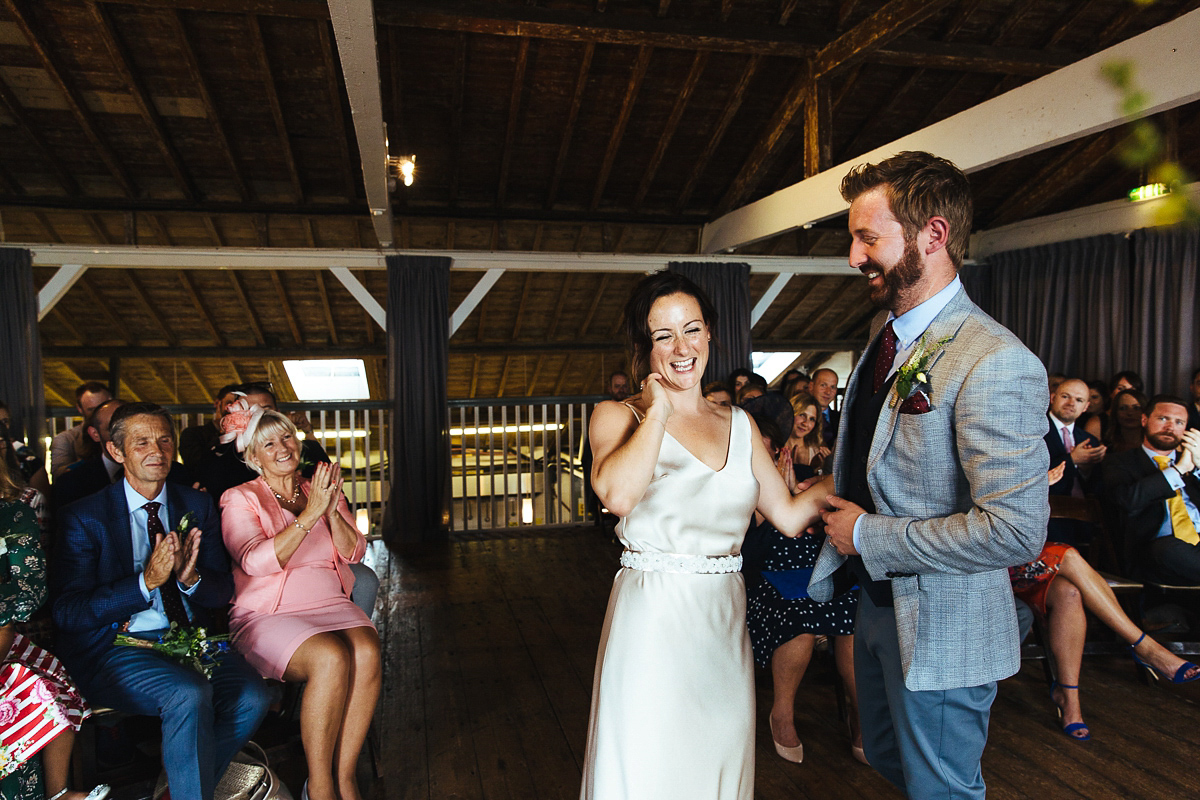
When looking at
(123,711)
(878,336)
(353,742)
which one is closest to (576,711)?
(353,742)

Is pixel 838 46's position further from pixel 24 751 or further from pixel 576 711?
pixel 24 751

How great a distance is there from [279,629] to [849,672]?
2.10 m

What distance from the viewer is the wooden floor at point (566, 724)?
9.09ft

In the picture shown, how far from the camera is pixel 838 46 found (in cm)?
631

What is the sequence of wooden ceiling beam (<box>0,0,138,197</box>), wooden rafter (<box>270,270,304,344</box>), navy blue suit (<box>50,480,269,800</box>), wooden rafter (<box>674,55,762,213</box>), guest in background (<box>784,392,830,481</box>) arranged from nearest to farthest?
1. navy blue suit (<box>50,480,269,800</box>)
2. guest in background (<box>784,392,830,481</box>)
3. wooden ceiling beam (<box>0,0,138,197</box>)
4. wooden rafter (<box>674,55,762,213</box>)
5. wooden rafter (<box>270,270,304,344</box>)

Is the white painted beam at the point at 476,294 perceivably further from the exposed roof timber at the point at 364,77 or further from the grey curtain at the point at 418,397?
the exposed roof timber at the point at 364,77

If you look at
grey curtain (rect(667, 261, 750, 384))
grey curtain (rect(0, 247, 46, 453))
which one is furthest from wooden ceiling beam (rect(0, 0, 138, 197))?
grey curtain (rect(667, 261, 750, 384))

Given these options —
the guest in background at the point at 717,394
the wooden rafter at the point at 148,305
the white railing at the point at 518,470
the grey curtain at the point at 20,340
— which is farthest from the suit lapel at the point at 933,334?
the wooden rafter at the point at 148,305

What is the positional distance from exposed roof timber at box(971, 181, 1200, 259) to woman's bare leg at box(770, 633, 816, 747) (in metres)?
6.39

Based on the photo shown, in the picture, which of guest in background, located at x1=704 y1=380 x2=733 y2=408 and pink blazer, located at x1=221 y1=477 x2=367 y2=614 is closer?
pink blazer, located at x1=221 y1=477 x2=367 y2=614

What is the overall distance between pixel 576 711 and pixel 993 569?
2.34 metres

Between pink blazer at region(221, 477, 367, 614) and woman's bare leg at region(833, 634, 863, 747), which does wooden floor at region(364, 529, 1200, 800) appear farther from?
pink blazer at region(221, 477, 367, 614)

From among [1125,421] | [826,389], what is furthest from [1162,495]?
[826,389]

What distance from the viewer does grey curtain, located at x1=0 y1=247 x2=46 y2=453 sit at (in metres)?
7.13
